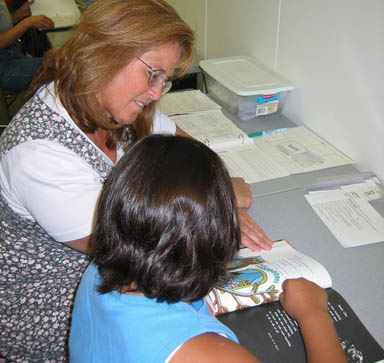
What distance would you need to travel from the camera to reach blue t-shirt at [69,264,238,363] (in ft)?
1.78

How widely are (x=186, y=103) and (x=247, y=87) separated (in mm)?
330

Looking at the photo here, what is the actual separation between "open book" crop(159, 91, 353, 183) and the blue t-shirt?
2.26 ft

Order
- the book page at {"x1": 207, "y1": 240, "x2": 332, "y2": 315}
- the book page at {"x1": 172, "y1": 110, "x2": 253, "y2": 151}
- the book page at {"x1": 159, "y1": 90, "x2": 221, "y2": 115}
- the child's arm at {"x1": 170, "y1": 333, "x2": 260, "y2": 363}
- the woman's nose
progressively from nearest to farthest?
the child's arm at {"x1": 170, "y1": 333, "x2": 260, "y2": 363}
the book page at {"x1": 207, "y1": 240, "x2": 332, "y2": 315}
the woman's nose
the book page at {"x1": 172, "y1": 110, "x2": 253, "y2": 151}
the book page at {"x1": 159, "y1": 90, "x2": 221, "y2": 115}

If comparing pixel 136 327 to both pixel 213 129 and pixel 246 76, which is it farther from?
pixel 246 76

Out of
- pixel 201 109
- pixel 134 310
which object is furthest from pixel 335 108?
pixel 134 310

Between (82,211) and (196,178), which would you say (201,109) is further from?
(196,178)

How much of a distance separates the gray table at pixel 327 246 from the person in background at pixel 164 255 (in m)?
0.21

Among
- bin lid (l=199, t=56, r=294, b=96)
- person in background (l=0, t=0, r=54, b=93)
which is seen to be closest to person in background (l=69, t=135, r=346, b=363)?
bin lid (l=199, t=56, r=294, b=96)

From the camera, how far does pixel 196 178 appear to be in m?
0.57

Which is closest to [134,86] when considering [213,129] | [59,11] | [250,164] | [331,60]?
[250,164]

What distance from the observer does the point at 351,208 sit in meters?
1.09

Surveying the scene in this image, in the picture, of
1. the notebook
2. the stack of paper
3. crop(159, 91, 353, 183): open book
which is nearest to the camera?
the stack of paper

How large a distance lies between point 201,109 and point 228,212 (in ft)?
3.67

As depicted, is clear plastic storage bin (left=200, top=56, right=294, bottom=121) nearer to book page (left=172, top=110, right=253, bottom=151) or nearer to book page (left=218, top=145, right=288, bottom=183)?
book page (left=172, top=110, right=253, bottom=151)
